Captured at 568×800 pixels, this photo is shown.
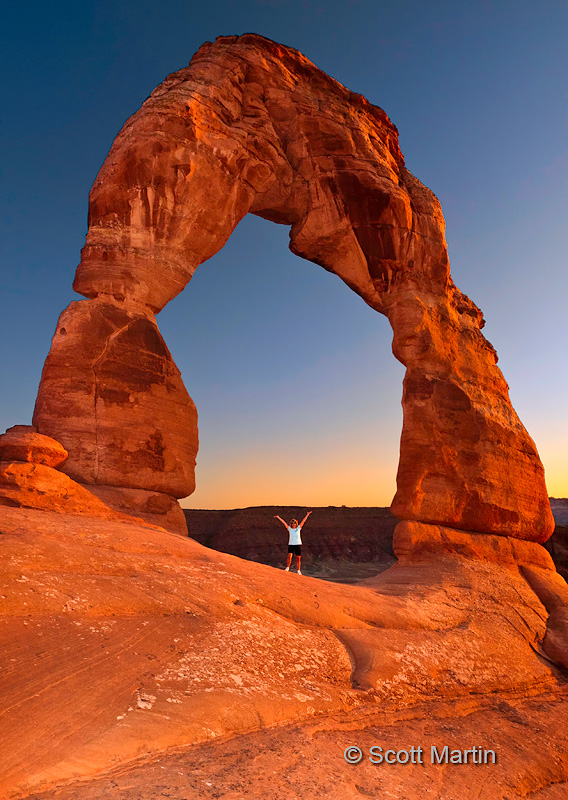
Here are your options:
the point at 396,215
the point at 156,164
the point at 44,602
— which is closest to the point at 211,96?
the point at 156,164

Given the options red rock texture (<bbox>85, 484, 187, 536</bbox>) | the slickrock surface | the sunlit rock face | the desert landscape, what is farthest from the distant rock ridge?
the slickrock surface

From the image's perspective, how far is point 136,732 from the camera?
2723 millimetres

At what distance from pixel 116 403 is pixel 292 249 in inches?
227

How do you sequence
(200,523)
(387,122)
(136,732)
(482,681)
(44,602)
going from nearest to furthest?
1. (136,732)
2. (44,602)
3. (482,681)
4. (387,122)
5. (200,523)

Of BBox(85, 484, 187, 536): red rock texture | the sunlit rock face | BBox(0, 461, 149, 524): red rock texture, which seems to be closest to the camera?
BBox(0, 461, 149, 524): red rock texture

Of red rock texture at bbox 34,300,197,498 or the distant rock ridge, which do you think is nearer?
red rock texture at bbox 34,300,197,498

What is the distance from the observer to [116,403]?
760cm

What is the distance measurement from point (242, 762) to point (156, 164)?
8258 mm

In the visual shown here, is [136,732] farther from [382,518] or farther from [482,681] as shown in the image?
[382,518]

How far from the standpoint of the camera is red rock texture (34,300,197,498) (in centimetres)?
729

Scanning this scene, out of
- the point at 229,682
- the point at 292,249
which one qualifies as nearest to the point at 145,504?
the point at 229,682

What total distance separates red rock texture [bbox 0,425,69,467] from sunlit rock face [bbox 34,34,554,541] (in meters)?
0.51

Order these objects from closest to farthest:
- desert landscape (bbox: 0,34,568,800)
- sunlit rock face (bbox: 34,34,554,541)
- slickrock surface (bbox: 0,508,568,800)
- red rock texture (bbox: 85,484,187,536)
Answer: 1. slickrock surface (bbox: 0,508,568,800)
2. desert landscape (bbox: 0,34,568,800)
3. red rock texture (bbox: 85,484,187,536)
4. sunlit rock face (bbox: 34,34,554,541)

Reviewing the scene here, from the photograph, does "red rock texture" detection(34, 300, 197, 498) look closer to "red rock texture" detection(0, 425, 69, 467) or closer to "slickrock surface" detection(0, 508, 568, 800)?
"red rock texture" detection(0, 425, 69, 467)
